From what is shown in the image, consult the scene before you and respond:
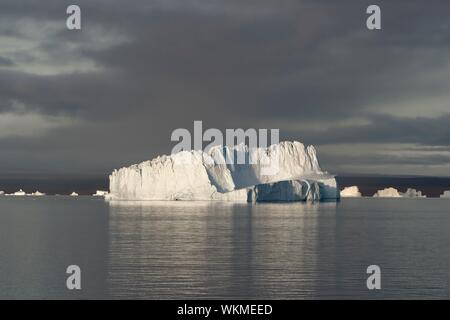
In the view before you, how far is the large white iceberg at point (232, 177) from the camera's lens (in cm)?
10244

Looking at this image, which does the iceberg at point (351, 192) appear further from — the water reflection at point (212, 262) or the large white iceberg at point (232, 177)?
the water reflection at point (212, 262)

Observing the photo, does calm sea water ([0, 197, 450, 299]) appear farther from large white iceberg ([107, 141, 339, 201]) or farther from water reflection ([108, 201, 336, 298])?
large white iceberg ([107, 141, 339, 201])

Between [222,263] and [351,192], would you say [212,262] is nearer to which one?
[222,263]

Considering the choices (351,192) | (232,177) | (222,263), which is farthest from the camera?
(351,192)

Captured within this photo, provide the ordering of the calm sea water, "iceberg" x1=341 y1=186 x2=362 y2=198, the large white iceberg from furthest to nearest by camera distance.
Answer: "iceberg" x1=341 y1=186 x2=362 y2=198 → the large white iceberg → the calm sea water

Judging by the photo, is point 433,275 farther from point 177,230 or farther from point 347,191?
point 347,191

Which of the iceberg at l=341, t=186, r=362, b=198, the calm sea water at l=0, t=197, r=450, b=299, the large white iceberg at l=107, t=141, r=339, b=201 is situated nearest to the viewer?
the calm sea water at l=0, t=197, r=450, b=299

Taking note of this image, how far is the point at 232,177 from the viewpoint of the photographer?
107 metres

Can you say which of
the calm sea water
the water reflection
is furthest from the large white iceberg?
the calm sea water

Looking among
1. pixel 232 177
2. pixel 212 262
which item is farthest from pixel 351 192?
pixel 212 262

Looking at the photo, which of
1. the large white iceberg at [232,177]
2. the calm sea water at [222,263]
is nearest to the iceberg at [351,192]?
the large white iceberg at [232,177]

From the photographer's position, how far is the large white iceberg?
336 ft

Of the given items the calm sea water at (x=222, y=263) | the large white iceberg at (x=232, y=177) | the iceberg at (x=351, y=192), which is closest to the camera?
the calm sea water at (x=222, y=263)

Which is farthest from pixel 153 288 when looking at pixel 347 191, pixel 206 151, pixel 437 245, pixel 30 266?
pixel 347 191
